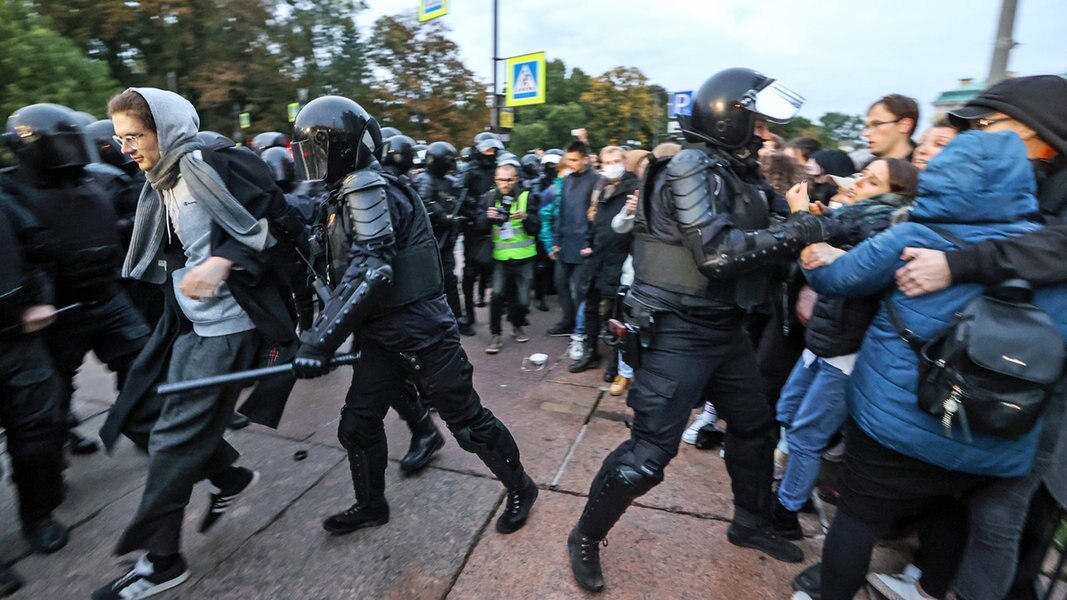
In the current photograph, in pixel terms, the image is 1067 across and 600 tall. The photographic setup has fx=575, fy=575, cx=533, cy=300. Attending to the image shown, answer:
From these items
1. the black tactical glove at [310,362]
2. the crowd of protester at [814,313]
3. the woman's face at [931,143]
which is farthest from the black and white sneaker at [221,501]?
the woman's face at [931,143]

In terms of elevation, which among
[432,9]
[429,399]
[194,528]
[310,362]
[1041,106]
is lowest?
[194,528]

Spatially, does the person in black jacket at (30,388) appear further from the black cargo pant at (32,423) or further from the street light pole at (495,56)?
the street light pole at (495,56)

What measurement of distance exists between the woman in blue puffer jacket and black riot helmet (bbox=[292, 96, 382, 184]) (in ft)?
5.99

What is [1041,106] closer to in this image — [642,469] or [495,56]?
[642,469]

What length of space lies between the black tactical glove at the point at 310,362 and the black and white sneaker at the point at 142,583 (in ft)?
3.54

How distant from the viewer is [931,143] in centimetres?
288

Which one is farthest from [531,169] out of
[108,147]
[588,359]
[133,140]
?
[133,140]

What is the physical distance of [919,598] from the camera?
2.22 m

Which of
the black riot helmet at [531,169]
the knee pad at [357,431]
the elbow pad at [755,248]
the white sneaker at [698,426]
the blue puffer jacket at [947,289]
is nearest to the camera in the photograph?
the blue puffer jacket at [947,289]

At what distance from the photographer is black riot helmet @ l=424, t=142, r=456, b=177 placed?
5.62 metres

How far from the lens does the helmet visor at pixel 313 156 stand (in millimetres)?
2275

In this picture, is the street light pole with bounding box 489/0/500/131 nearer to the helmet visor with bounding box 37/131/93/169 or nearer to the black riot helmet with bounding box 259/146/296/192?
the black riot helmet with bounding box 259/146/296/192

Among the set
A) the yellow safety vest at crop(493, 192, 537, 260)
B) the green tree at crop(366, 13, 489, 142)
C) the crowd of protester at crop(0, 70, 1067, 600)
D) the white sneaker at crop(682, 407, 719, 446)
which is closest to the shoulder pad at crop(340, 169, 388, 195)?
the crowd of protester at crop(0, 70, 1067, 600)

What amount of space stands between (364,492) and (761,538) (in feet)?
5.95
